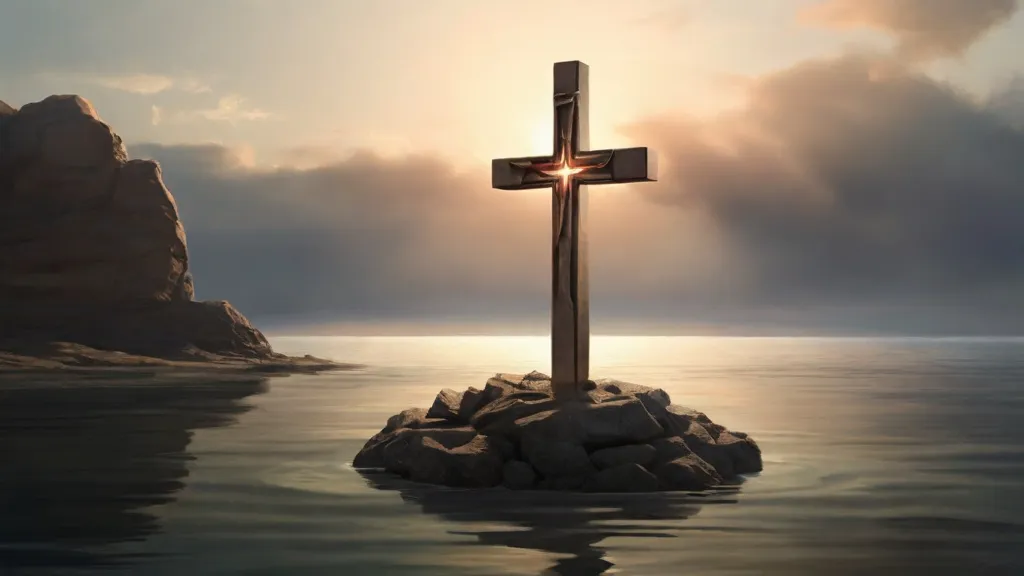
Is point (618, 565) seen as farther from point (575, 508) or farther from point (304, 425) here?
point (304, 425)

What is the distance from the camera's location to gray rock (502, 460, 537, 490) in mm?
15078

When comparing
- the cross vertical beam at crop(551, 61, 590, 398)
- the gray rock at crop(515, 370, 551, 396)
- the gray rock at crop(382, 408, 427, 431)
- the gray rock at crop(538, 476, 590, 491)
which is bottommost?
the gray rock at crop(538, 476, 590, 491)

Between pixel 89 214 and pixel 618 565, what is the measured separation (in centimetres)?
9094

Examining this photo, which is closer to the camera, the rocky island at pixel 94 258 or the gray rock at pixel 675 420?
the gray rock at pixel 675 420

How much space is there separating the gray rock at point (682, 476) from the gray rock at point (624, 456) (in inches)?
7.9

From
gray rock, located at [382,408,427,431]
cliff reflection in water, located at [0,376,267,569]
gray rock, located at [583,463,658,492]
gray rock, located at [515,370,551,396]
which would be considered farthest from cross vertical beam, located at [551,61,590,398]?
cliff reflection in water, located at [0,376,267,569]

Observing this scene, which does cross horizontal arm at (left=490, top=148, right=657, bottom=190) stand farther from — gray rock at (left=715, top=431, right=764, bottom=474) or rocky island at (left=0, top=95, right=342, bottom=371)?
rocky island at (left=0, top=95, right=342, bottom=371)

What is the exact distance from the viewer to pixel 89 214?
307 feet

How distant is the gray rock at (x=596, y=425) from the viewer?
15.4 metres

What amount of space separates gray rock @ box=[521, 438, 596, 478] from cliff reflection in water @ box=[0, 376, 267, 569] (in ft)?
15.3

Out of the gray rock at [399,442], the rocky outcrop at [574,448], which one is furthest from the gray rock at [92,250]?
the rocky outcrop at [574,448]

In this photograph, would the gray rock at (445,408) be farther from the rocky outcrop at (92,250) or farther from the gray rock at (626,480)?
the rocky outcrop at (92,250)

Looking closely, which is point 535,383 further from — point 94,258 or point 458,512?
point 94,258

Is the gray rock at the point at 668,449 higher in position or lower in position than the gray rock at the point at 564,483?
higher
